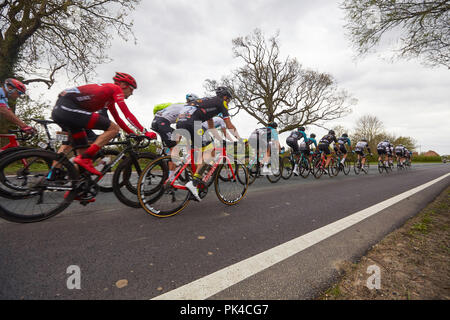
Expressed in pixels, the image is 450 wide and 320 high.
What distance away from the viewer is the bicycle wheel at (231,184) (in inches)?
138

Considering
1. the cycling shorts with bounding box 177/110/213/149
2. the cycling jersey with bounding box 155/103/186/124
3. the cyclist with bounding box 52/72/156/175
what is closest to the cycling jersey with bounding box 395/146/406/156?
Answer: the cycling jersey with bounding box 155/103/186/124

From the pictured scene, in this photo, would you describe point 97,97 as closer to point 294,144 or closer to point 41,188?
point 41,188

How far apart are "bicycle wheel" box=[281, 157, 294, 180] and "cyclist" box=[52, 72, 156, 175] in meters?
6.03

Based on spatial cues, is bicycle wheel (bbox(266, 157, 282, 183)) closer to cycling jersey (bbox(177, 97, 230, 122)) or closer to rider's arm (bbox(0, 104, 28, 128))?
cycling jersey (bbox(177, 97, 230, 122))

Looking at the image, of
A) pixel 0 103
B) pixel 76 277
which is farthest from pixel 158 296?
pixel 0 103

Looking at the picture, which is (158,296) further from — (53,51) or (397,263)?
(53,51)

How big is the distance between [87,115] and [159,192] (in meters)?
1.48

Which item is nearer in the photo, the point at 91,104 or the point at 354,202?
the point at 91,104

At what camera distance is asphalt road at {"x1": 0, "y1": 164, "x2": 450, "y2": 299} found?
4.09 feet

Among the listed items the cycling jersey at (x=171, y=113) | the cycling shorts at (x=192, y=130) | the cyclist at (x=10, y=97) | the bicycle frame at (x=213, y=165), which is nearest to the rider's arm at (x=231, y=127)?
the bicycle frame at (x=213, y=165)

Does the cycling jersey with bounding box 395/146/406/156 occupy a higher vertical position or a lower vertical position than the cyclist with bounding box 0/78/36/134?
lower

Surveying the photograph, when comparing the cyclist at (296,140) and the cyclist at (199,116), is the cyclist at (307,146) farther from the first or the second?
the cyclist at (199,116)

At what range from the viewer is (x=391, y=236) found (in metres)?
2.13

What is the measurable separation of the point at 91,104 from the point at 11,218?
1635 millimetres
